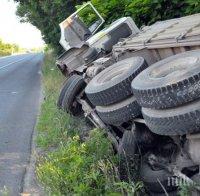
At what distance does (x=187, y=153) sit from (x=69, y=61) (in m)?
6.30

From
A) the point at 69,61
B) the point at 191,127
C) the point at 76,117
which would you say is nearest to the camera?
the point at 191,127

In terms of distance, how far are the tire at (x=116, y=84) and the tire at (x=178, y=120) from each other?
1.03 meters

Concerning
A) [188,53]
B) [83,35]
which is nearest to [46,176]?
[188,53]

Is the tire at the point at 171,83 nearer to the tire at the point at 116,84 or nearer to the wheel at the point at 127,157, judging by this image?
the tire at the point at 116,84

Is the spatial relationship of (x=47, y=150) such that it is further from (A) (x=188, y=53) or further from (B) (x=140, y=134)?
(A) (x=188, y=53)

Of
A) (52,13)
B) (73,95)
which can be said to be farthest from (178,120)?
(52,13)

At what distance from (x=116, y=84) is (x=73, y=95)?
2621 millimetres

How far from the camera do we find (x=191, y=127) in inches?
174

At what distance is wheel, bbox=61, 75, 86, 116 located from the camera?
828 centimetres

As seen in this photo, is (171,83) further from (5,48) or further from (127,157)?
(5,48)

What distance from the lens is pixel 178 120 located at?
4.46m

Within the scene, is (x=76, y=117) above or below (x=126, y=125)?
below

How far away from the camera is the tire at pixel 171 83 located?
449cm

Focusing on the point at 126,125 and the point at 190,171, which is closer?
the point at 190,171
